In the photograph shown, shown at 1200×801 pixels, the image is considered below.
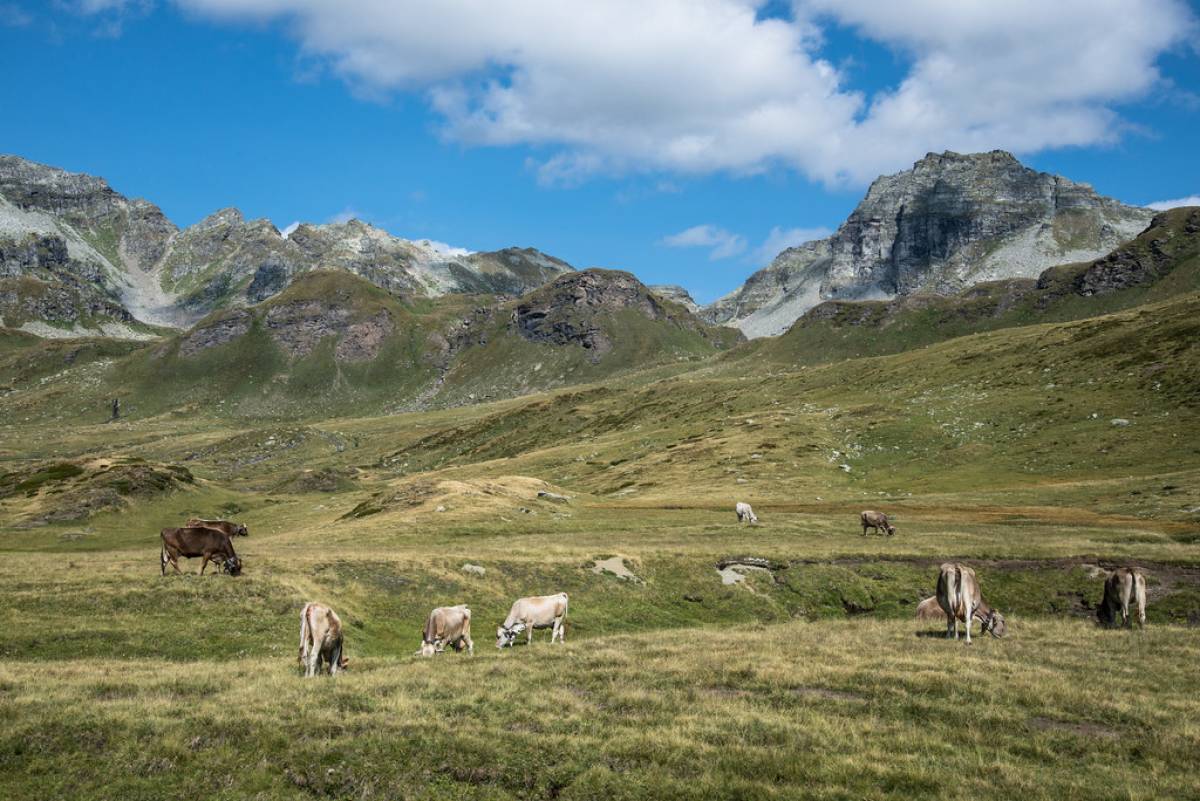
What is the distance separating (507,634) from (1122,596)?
934 inches

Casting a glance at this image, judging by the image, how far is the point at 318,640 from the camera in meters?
22.2

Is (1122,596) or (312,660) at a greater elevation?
(1122,596)

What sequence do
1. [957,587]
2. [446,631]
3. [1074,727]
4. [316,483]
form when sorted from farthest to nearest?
[316,483], [446,631], [957,587], [1074,727]

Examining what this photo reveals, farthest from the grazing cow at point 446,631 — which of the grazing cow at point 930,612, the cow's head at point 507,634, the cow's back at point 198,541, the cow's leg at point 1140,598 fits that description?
the cow's leg at point 1140,598

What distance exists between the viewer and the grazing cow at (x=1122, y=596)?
2861 centimetres

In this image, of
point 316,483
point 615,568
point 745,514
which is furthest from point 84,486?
point 615,568

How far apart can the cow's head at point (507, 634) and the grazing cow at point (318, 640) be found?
7186 millimetres

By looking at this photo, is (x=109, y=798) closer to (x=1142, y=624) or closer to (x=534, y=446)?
(x=1142, y=624)

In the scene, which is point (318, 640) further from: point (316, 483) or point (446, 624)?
point (316, 483)

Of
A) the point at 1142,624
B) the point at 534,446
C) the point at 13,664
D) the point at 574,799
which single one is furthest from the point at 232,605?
the point at 534,446

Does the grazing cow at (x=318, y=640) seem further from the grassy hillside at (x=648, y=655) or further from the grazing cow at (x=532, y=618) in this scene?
the grazing cow at (x=532, y=618)

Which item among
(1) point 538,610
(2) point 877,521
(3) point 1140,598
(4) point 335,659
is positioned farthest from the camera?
(2) point 877,521

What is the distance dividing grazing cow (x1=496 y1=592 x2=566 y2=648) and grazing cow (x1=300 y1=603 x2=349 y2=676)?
293 inches

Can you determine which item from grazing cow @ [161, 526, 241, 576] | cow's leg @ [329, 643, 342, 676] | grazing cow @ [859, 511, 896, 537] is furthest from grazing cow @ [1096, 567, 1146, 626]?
grazing cow @ [161, 526, 241, 576]
